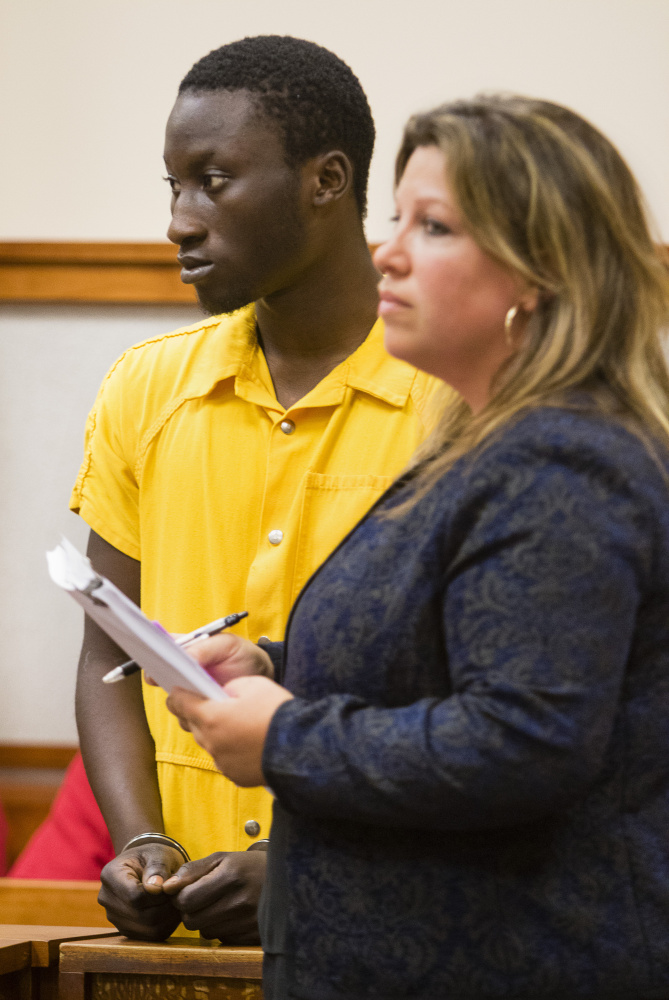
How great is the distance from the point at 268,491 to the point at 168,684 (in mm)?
487

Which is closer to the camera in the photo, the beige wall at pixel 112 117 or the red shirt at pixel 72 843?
the red shirt at pixel 72 843

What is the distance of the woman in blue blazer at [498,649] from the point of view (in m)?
0.61

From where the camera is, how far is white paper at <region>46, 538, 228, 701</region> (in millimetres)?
667

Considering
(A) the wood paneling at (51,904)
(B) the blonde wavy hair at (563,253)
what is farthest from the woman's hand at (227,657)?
(A) the wood paneling at (51,904)

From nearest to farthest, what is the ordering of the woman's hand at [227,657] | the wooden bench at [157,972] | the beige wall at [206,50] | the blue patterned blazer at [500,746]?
the blue patterned blazer at [500,746] < the woman's hand at [227,657] < the wooden bench at [157,972] < the beige wall at [206,50]

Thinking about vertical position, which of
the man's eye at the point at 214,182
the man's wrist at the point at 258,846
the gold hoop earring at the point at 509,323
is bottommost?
the man's wrist at the point at 258,846

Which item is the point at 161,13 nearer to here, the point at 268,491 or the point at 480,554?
the point at 268,491

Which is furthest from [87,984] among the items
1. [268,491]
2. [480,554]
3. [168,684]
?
[480,554]

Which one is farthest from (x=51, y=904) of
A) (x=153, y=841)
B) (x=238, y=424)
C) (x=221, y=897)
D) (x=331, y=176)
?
(x=331, y=176)

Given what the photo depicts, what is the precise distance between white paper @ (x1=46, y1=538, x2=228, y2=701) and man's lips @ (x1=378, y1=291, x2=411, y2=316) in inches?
10.0

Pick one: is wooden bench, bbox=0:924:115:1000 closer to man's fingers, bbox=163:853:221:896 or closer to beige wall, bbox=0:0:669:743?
man's fingers, bbox=163:853:221:896

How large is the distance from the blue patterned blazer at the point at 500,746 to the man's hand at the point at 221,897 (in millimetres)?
393

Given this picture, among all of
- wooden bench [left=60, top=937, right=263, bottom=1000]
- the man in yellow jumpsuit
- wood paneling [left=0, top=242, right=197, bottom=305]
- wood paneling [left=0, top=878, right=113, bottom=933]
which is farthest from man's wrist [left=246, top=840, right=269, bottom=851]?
wood paneling [left=0, top=242, right=197, bottom=305]

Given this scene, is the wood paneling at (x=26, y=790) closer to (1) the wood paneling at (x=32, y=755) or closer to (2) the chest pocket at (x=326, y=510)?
(1) the wood paneling at (x=32, y=755)
